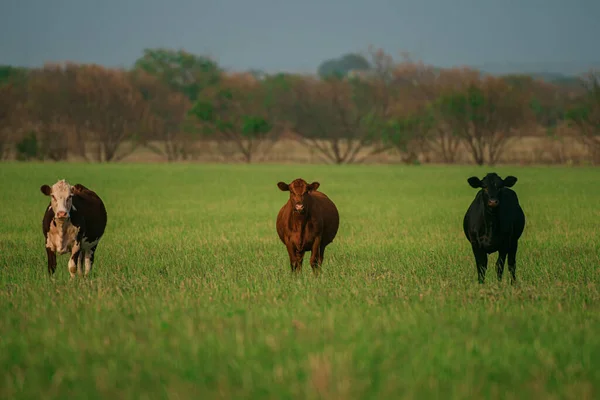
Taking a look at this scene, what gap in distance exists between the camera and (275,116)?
73.2m

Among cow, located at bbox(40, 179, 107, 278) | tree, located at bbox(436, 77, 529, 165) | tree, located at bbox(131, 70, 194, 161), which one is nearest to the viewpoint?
cow, located at bbox(40, 179, 107, 278)

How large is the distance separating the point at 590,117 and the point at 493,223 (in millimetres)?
50615

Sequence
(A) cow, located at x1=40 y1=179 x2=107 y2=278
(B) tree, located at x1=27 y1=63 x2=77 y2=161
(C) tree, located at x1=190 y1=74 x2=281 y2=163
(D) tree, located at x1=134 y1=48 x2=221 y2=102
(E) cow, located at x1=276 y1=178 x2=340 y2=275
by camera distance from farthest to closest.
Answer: (D) tree, located at x1=134 y1=48 x2=221 y2=102
(C) tree, located at x1=190 y1=74 x2=281 y2=163
(B) tree, located at x1=27 y1=63 x2=77 y2=161
(E) cow, located at x1=276 y1=178 x2=340 y2=275
(A) cow, located at x1=40 y1=179 x2=107 y2=278

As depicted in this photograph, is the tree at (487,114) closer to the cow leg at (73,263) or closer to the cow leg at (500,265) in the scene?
the cow leg at (500,265)

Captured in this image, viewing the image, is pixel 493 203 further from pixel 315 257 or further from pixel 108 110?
pixel 108 110

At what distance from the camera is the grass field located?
5.54 metres

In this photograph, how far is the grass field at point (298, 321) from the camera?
5.54m

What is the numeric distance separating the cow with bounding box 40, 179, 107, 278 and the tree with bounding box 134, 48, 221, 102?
295 ft

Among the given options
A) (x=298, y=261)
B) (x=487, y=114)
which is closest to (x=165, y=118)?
(x=487, y=114)

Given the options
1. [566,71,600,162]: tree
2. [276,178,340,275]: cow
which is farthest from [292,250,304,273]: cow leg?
[566,71,600,162]: tree

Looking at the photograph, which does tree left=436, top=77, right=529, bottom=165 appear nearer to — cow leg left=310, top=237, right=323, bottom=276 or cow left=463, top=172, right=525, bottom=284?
cow left=463, top=172, right=525, bottom=284

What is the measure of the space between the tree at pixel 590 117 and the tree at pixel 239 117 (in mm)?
24458

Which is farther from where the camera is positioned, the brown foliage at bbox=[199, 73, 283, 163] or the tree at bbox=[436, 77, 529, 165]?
the brown foliage at bbox=[199, 73, 283, 163]

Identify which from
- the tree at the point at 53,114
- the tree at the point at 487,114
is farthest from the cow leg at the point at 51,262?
the tree at the point at 53,114
